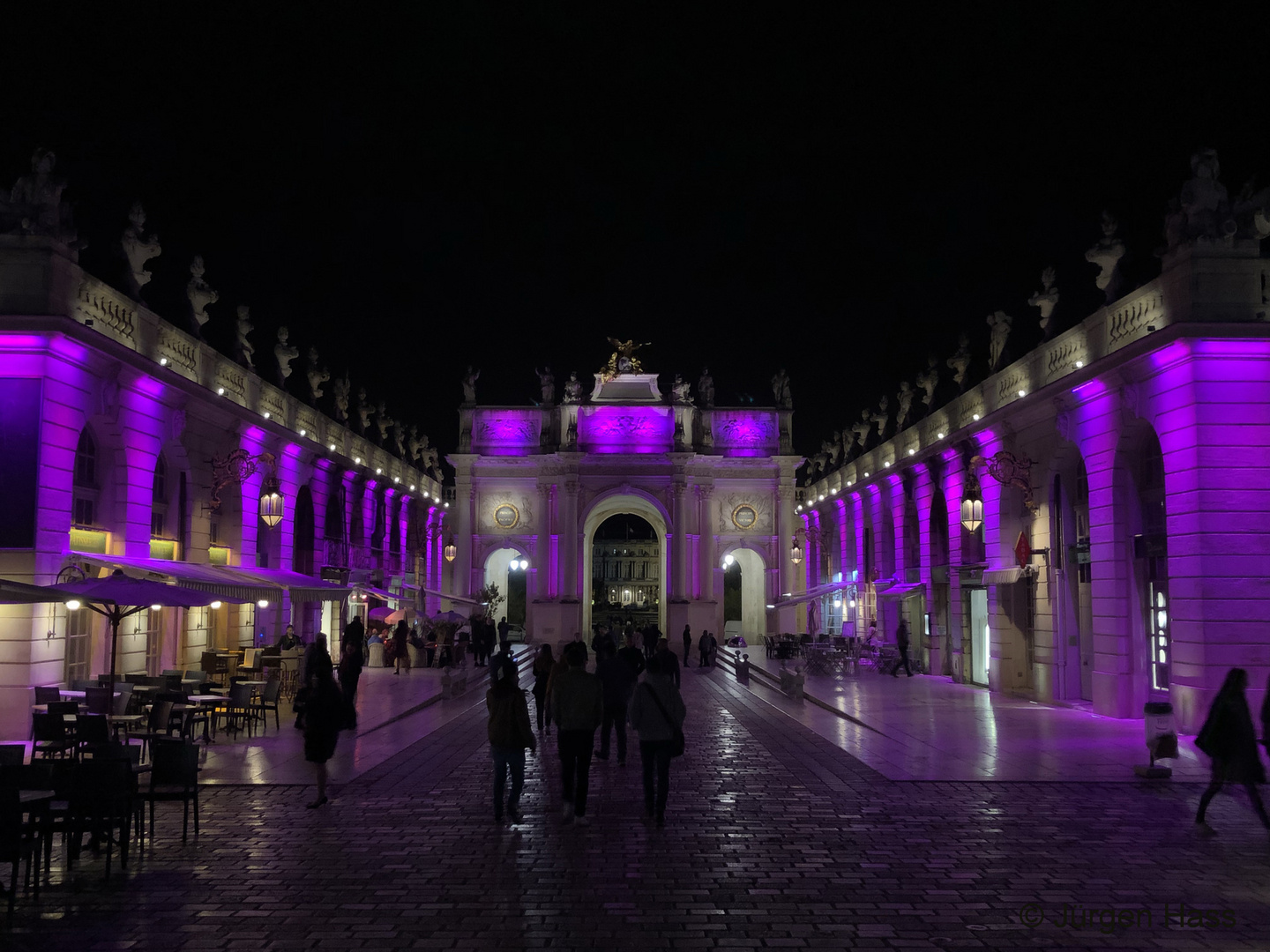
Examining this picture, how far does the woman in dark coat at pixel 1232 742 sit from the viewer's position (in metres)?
9.84

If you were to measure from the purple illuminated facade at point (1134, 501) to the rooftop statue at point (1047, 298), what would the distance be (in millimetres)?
750

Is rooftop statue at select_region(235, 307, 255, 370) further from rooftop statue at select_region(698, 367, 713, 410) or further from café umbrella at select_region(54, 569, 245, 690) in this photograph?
rooftop statue at select_region(698, 367, 713, 410)

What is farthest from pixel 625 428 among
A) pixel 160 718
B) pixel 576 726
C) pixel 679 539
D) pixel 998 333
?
pixel 576 726

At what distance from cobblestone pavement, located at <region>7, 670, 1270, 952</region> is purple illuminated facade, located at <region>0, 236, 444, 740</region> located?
23.3 ft

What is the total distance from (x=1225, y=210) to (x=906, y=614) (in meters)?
21.3

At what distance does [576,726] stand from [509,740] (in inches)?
27.5

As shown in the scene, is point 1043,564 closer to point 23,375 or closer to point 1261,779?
point 1261,779

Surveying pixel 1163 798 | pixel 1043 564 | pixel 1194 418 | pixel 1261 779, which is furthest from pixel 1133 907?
pixel 1043 564

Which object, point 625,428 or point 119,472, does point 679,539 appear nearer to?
point 625,428

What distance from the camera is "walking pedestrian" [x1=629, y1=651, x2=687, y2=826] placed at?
1039 cm

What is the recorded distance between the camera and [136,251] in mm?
20844

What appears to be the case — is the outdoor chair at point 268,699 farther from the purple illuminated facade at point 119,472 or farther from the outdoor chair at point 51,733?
the outdoor chair at point 51,733

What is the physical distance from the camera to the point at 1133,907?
7441 millimetres

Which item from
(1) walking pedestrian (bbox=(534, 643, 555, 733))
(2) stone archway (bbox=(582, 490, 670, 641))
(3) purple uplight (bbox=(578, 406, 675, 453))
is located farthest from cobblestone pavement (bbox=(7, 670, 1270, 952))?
(3) purple uplight (bbox=(578, 406, 675, 453))
